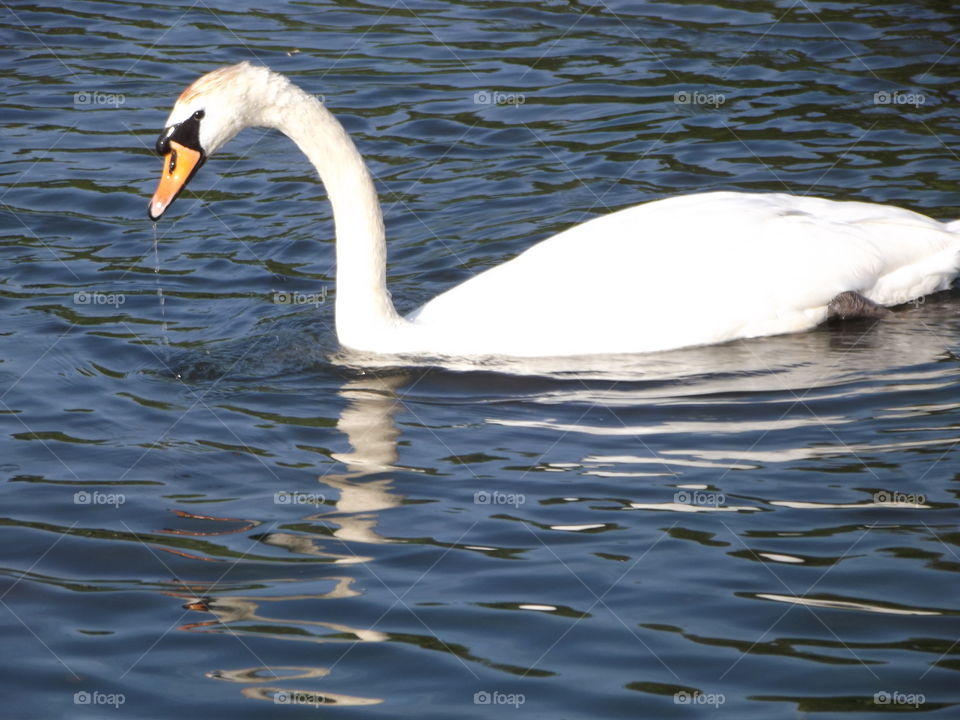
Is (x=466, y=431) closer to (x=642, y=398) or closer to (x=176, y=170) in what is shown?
(x=642, y=398)

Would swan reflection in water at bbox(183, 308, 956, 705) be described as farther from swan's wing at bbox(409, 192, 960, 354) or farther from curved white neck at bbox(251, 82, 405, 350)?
curved white neck at bbox(251, 82, 405, 350)

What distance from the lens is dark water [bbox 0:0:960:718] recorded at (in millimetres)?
5391

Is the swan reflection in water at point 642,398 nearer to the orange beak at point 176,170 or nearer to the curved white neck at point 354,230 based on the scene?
the curved white neck at point 354,230

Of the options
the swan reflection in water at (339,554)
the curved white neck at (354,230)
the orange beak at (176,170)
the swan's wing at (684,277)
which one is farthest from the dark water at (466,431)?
the orange beak at (176,170)

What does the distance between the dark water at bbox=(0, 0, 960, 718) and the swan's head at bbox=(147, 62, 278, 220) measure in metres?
1.11

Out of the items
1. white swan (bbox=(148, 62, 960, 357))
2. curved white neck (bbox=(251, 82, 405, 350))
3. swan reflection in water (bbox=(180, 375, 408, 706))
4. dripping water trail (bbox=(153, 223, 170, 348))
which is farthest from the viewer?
dripping water trail (bbox=(153, 223, 170, 348))

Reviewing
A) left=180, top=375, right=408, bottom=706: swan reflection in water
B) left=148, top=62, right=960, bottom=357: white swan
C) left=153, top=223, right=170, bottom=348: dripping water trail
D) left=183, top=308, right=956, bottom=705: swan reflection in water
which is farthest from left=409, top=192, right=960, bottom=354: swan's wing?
left=153, top=223, right=170, bottom=348: dripping water trail

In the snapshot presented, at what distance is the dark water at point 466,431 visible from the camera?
5.39 m

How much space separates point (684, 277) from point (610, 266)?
16.5 inches

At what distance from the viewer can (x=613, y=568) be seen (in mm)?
5984

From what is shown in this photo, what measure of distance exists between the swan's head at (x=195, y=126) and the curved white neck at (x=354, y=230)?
0.45 m

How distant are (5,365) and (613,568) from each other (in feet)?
13.7

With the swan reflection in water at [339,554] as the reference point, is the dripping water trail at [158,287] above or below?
above

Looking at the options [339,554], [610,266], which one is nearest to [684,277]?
[610,266]
